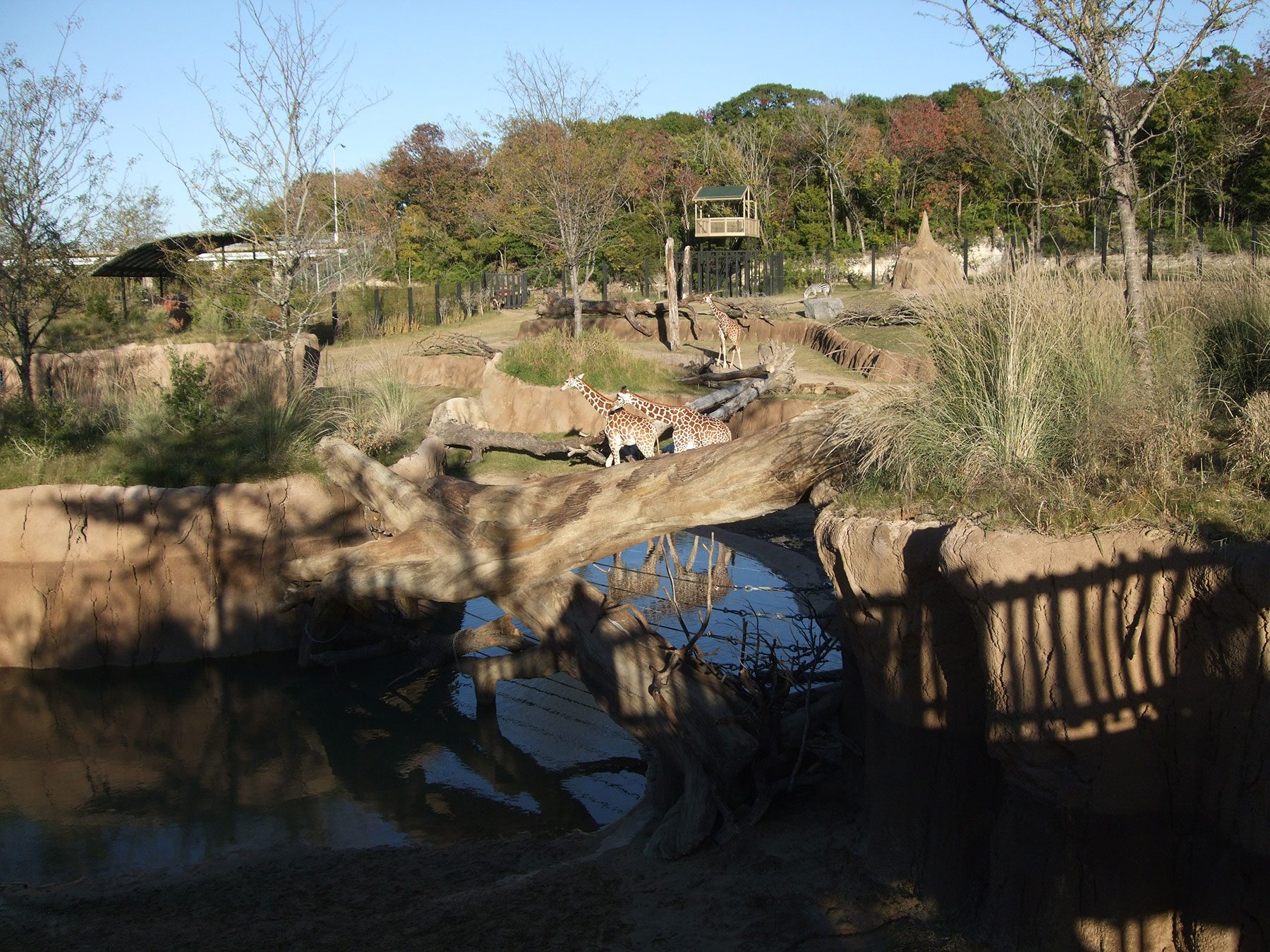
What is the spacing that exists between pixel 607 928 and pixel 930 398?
312 centimetres

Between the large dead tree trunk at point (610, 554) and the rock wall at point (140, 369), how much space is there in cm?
592

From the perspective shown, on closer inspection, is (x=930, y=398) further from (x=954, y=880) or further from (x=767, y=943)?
(x=767, y=943)

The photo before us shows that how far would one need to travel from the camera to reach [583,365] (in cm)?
1797

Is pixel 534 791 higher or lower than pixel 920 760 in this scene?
lower

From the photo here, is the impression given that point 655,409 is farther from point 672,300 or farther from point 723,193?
point 723,193

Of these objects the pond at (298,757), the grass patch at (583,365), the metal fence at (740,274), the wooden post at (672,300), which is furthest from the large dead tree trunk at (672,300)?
the pond at (298,757)

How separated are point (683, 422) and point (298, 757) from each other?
675cm

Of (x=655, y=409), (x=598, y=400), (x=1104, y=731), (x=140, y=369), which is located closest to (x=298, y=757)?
(x=1104, y=731)

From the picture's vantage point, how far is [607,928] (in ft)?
16.2

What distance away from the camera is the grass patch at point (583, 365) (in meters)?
17.7

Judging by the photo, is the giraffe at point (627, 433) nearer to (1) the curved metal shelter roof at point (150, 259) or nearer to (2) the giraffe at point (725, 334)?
(2) the giraffe at point (725, 334)

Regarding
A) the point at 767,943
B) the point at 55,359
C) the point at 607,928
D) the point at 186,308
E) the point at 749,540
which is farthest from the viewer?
the point at 186,308

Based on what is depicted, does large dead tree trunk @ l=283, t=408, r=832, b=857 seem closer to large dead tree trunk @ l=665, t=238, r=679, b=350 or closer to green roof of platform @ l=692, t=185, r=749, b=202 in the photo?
large dead tree trunk @ l=665, t=238, r=679, b=350

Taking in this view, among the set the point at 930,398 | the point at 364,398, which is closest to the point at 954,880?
the point at 930,398
